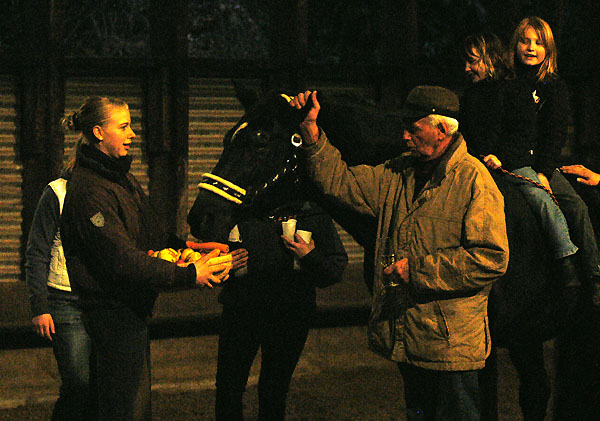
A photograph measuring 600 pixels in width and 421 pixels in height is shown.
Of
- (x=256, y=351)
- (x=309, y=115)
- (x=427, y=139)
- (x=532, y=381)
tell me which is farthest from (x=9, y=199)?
(x=427, y=139)

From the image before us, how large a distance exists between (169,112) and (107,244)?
8.64 m

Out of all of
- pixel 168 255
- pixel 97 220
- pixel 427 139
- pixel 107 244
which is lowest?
pixel 168 255

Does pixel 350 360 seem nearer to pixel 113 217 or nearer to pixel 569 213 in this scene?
pixel 569 213

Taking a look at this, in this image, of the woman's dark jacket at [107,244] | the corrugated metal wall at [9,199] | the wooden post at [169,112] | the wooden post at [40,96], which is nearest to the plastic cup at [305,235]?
the woman's dark jacket at [107,244]

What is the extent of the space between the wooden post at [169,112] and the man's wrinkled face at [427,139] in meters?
8.56

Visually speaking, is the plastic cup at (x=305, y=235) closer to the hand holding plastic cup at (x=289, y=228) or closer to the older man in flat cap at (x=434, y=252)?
the hand holding plastic cup at (x=289, y=228)

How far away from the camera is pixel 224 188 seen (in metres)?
4.33

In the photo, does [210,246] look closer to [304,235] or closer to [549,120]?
[304,235]

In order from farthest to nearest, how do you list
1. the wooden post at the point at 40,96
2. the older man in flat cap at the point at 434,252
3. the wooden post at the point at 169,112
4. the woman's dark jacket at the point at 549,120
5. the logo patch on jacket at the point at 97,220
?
1. the wooden post at the point at 169,112
2. the wooden post at the point at 40,96
3. the woman's dark jacket at the point at 549,120
4. the logo patch on jacket at the point at 97,220
5. the older man in flat cap at the point at 434,252

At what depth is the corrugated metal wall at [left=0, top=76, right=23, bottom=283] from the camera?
40.2 ft

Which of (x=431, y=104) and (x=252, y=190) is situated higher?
(x=431, y=104)

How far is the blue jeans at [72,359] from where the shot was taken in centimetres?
437

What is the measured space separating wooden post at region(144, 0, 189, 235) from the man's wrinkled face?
8559 millimetres

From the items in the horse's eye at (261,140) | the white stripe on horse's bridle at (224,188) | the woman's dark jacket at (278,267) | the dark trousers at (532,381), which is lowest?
the dark trousers at (532,381)
